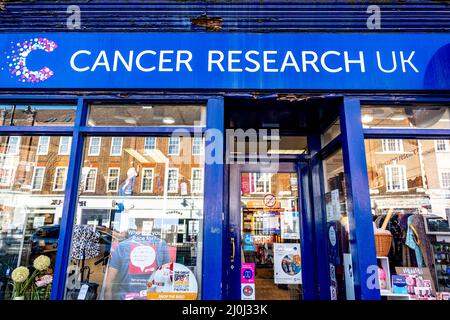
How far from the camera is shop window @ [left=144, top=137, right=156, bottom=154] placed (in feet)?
9.82

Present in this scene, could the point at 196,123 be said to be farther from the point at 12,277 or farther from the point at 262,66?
the point at 12,277

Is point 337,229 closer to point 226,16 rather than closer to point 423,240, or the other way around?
point 423,240

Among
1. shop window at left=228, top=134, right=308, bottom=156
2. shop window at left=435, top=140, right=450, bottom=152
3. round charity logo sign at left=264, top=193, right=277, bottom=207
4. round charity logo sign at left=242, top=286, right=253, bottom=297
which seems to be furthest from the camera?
shop window at left=228, top=134, right=308, bottom=156

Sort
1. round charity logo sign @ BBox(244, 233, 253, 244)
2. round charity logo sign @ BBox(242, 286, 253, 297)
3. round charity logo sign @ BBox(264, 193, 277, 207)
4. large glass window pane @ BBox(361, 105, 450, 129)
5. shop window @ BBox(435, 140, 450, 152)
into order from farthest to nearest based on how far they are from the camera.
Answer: round charity logo sign @ BBox(264, 193, 277, 207) → round charity logo sign @ BBox(244, 233, 253, 244) → round charity logo sign @ BBox(242, 286, 253, 297) → shop window @ BBox(435, 140, 450, 152) → large glass window pane @ BBox(361, 105, 450, 129)

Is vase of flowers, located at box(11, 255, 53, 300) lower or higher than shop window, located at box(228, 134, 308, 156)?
lower

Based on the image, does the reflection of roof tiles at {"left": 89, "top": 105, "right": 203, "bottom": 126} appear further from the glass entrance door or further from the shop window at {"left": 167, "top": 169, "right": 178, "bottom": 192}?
the glass entrance door

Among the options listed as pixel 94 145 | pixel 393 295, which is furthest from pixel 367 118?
pixel 94 145

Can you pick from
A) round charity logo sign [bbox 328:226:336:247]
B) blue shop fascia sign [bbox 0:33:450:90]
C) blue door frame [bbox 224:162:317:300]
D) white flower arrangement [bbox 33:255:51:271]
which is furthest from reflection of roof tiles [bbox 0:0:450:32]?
white flower arrangement [bbox 33:255:51:271]

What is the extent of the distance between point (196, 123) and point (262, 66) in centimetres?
89

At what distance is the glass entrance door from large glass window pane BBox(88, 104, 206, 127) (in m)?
1.20

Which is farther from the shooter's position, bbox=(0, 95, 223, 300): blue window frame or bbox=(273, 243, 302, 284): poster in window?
bbox=(273, 243, 302, 284): poster in window

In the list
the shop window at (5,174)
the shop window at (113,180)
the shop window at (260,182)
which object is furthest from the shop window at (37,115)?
the shop window at (260,182)

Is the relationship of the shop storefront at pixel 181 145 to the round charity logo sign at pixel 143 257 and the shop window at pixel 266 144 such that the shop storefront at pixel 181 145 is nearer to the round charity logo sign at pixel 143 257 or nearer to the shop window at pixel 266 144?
the round charity logo sign at pixel 143 257
